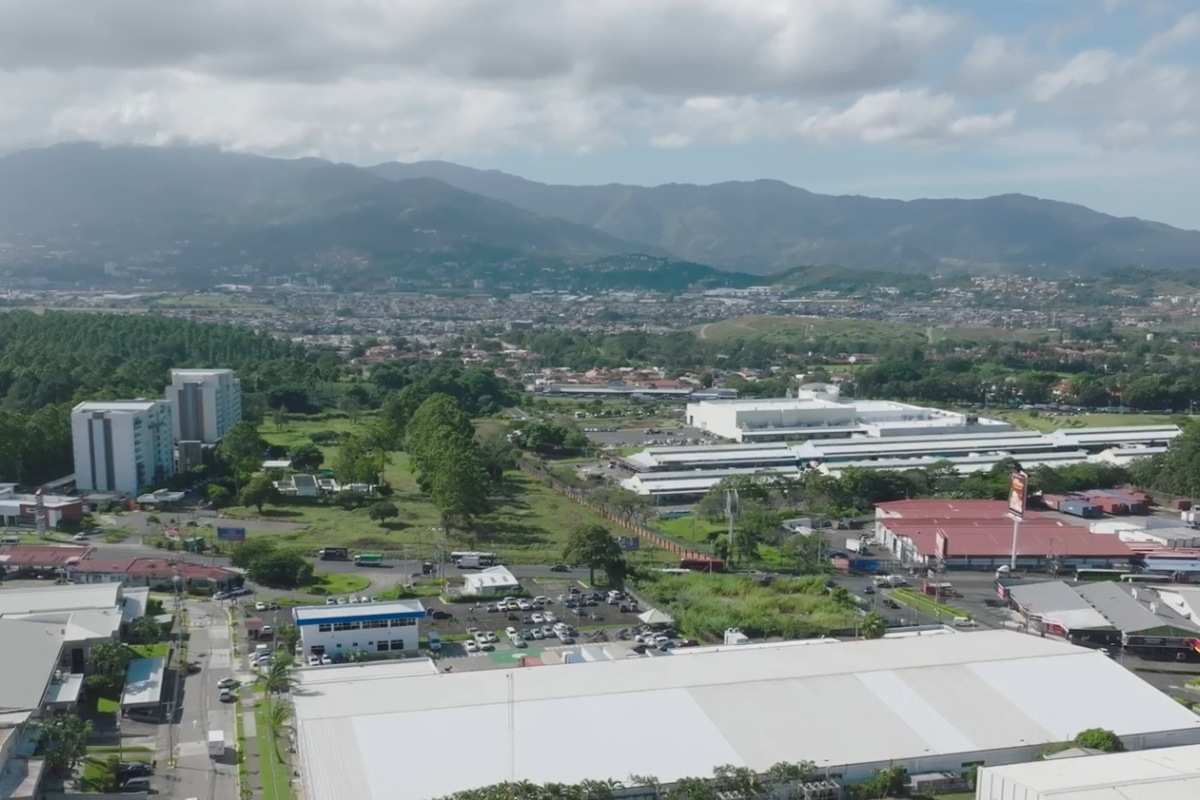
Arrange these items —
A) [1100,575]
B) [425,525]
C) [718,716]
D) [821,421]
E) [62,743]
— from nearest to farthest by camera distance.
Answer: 1. [62,743]
2. [718,716]
3. [1100,575]
4. [425,525]
5. [821,421]

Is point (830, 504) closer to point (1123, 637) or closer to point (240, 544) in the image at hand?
point (1123, 637)

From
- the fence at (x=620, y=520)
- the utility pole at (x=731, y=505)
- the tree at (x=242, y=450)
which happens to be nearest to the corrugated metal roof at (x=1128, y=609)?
the utility pole at (x=731, y=505)

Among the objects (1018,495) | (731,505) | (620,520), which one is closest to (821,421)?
(620,520)

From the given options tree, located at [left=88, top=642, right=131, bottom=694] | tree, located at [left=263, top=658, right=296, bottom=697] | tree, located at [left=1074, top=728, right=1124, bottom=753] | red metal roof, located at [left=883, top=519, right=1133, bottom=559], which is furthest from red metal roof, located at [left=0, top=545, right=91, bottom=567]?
tree, located at [left=1074, top=728, right=1124, bottom=753]

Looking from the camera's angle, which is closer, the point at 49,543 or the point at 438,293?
the point at 49,543

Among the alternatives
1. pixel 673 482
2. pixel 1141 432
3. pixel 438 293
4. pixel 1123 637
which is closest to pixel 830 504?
pixel 673 482

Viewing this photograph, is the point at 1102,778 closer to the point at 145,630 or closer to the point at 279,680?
the point at 279,680
